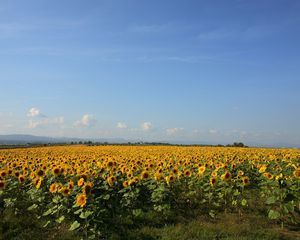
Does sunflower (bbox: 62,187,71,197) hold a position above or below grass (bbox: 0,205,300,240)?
above

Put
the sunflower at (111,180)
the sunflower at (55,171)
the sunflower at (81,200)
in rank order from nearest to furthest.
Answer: the sunflower at (81,200) → the sunflower at (111,180) → the sunflower at (55,171)

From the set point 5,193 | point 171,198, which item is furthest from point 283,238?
point 5,193

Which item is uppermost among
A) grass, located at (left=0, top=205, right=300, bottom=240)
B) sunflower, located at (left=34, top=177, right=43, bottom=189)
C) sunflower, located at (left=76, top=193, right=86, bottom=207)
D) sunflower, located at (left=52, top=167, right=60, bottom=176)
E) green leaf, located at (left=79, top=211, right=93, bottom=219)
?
sunflower, located at (left=52, top=167, right=60, bottom=176)

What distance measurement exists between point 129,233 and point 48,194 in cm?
271

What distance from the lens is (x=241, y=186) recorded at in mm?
9898

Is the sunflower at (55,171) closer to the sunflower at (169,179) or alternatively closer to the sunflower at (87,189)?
the sunflower at (87,189)

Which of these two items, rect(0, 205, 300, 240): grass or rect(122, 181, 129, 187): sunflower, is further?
rect(122, 181, 129, 187): sunflower

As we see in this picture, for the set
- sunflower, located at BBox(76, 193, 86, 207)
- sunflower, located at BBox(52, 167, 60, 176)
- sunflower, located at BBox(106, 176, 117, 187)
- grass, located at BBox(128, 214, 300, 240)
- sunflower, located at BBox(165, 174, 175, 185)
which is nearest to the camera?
sunflower, located at BBox(76, 193, 86, 207)

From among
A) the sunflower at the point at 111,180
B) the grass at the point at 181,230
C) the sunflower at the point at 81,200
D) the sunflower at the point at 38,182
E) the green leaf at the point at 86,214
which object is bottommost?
the grass at the point at 181,230

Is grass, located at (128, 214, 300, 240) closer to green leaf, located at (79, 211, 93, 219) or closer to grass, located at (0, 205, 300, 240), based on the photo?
grass, located at (0, 205, 300, 240)

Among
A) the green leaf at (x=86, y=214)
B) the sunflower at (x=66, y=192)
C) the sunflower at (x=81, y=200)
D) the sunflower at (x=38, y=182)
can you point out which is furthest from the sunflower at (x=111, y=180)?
the green leaf at (x=86, y=214)

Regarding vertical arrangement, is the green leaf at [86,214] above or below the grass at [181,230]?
above

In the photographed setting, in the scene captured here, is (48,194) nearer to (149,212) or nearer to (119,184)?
(119,184)

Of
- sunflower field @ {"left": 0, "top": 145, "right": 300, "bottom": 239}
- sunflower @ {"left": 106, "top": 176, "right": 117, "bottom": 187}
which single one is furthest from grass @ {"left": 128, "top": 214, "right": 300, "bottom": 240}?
sunflower @ {"left": 106, "top": 176, "right": 117, "bottom": 187}
